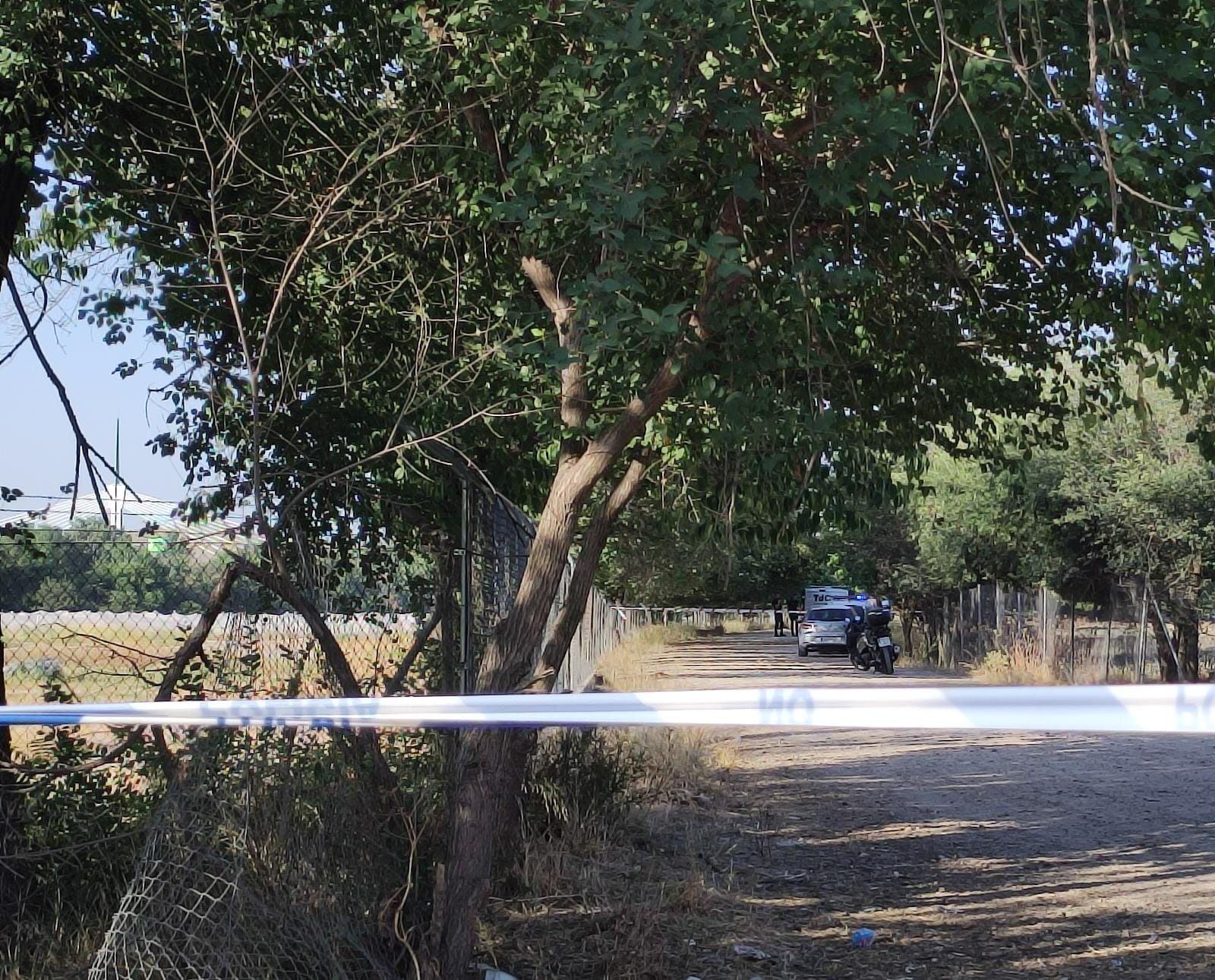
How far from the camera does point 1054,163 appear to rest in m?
6.44

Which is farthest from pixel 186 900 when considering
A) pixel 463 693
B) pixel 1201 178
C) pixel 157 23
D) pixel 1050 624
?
pixel 1050 624

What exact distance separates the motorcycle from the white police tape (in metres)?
26.8

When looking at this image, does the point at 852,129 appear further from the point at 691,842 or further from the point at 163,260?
the point at 691,842

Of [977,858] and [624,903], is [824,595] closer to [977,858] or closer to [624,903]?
[977,858]

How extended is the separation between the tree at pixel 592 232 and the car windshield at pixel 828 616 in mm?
32434

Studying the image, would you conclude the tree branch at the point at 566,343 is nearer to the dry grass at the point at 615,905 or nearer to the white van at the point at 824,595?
the dry grass at the point at 615,905

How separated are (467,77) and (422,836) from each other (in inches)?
134

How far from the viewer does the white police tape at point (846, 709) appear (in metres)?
2.49

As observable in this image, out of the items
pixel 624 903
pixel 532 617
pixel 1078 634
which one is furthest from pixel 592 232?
pixel 1078 634

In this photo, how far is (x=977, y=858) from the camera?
894cm

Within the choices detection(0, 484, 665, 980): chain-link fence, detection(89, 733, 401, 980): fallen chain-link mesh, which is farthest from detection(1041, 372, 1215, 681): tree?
→ detection(89, 733, 401, 980): fallen chain-link mesh

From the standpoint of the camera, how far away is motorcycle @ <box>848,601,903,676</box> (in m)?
29.8

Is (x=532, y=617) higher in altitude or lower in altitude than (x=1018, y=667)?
higher

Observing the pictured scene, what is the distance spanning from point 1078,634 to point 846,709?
22.7m
